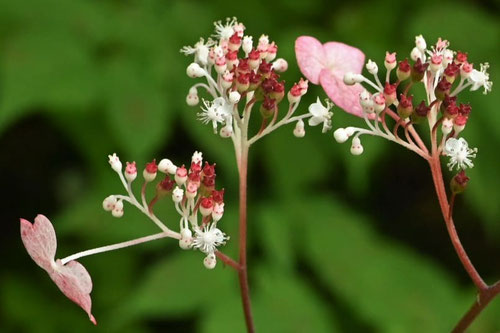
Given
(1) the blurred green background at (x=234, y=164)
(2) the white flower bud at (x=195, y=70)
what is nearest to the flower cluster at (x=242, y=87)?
(2) the white flower bud at (x=195, y=70)

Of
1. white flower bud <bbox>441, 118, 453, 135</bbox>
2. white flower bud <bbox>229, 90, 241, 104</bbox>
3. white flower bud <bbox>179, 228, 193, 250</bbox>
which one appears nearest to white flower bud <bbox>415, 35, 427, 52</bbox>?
white flower bud <bbox>441, 118, 453, 135</bbox>

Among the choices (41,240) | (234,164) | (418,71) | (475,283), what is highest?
(234,164)

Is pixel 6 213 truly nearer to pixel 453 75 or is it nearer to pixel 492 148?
pixel 492 148

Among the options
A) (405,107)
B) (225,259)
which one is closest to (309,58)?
(405,107)

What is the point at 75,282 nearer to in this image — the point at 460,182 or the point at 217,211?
the point at 217,211

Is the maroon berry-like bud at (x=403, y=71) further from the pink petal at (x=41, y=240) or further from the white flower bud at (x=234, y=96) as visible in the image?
the pink petal at (x=41, y=240)

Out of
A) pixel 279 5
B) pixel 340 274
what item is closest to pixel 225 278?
pixel 340 274
